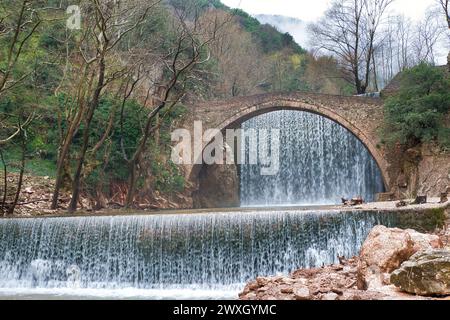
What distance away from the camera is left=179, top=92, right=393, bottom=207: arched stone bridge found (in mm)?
16719

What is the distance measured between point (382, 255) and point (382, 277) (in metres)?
0.30

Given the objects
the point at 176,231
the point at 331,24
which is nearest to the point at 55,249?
the point at 176,231

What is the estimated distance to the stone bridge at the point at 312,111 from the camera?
54.4 ft

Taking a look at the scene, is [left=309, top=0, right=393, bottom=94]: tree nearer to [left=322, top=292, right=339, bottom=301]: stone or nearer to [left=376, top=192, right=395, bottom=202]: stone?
[left=376, top=192, right=395, bottom=202]: stone

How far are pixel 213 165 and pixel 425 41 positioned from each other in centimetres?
1430

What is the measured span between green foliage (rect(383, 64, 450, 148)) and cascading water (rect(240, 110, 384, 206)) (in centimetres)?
330

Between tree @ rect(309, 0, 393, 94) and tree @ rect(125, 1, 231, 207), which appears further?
tree @ rect(309, 0, 393, 94)

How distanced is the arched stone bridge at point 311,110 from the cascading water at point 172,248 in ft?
26.7

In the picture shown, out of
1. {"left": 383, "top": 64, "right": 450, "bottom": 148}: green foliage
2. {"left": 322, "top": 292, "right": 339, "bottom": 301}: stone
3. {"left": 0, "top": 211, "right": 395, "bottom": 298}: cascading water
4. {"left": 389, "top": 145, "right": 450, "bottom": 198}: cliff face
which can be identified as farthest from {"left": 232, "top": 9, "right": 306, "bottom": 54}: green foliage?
{"left": 322, "top": 292, "right": 339, "bottom": 301}: stone

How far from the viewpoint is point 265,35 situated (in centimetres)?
3412

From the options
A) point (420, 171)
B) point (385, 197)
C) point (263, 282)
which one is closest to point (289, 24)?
point (420, 171)

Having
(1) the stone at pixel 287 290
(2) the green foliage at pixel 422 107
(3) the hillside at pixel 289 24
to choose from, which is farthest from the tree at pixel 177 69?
(3) the hillside at pixel 289 24

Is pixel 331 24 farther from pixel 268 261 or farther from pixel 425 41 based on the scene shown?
pixel 268 261
